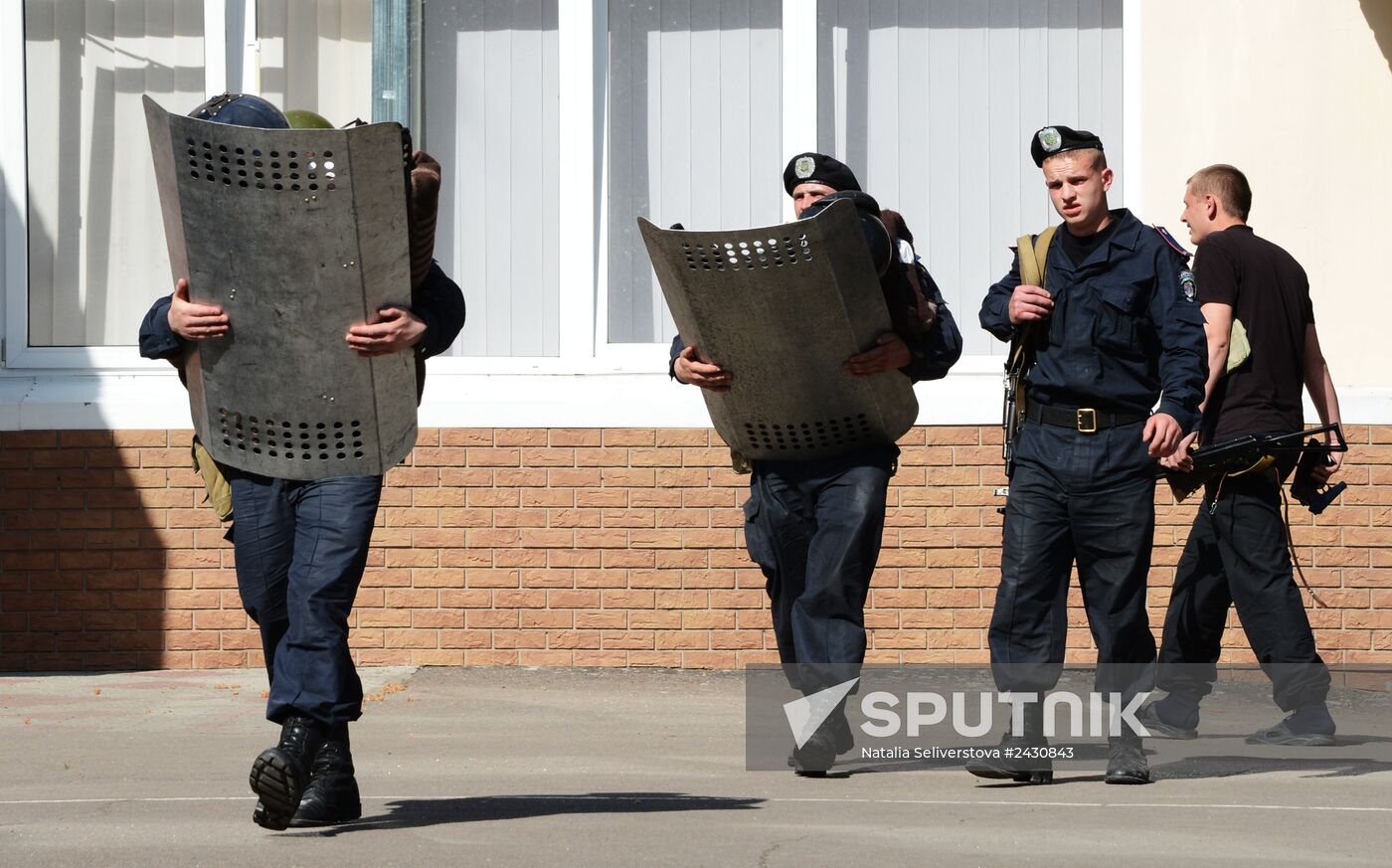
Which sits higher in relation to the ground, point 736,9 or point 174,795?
point 736,9

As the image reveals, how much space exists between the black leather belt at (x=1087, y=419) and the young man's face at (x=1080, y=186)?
549 mm

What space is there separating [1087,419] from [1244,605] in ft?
4.32

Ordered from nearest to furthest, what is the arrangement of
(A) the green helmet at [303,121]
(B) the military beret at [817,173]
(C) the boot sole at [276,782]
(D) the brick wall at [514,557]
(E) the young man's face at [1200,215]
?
(C) the boot sole at [276,782] < (A) the green helmet at [303,121] < (B) the military beret at [817,173] < (E) the young man's face at [1200,215] < (D) the brick wall at [514,557]

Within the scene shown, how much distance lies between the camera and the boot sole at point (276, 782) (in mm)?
4914

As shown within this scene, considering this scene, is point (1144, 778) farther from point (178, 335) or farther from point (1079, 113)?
point (1079, 113)

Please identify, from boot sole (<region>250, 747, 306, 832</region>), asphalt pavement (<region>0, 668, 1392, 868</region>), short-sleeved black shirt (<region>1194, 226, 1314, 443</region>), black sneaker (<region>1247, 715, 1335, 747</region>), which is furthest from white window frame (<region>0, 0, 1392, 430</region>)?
boot sole (<region>250, 747, 306, 832</region>)

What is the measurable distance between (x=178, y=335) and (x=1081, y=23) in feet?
19.5

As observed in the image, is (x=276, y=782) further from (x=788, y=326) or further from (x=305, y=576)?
(x=788, y=326)

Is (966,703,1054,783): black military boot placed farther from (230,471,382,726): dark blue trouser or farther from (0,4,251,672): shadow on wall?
(0,4,251,672): shadow on wall

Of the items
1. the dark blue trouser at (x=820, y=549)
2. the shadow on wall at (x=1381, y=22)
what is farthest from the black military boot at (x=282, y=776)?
the shadow on wall at (x=1381, y=22)

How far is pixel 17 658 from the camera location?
949cm

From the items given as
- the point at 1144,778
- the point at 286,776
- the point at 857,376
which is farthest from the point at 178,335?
the point at 1144,778

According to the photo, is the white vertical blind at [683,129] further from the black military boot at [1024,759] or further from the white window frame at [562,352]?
the black military boot at [1024,759]

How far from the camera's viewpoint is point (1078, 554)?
6.18 m
